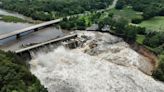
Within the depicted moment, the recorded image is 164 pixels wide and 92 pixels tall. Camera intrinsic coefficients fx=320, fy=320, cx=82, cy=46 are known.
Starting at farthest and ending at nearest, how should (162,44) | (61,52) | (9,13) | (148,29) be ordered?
(9,13)
(148,29)
(162,44)
(61,52)

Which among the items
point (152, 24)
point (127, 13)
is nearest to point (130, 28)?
point (152, 24)

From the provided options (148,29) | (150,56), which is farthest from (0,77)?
(148,29)

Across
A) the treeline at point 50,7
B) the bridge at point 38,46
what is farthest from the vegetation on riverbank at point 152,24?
the bridge at point 38,46

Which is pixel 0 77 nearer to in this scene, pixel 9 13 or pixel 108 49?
pixel 108 49

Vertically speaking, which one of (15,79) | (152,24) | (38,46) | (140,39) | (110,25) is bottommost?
(152,24)

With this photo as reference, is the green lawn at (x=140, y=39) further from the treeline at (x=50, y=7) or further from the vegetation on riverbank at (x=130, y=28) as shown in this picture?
the treeline at (x=50, y=7)

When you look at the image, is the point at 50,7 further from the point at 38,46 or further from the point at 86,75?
the point at 86,75
